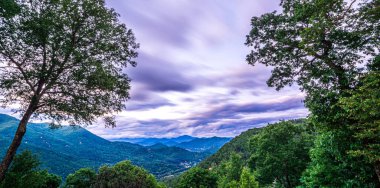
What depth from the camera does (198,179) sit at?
44.7 m

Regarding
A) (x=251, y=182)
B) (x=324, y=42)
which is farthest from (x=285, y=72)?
(x=251, y=182)

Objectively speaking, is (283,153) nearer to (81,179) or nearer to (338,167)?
(338,167)

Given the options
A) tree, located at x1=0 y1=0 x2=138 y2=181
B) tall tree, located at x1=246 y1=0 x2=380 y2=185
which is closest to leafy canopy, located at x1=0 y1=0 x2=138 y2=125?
tree, located at x1=0 y1=0 x2=138 y2=181

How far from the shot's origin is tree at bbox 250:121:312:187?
3086cm

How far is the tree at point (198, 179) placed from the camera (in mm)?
43906

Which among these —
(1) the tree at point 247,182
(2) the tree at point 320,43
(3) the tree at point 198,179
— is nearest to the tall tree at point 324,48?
(2) the tree at point 320,43

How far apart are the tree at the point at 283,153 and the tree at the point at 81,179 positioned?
89.3 ft

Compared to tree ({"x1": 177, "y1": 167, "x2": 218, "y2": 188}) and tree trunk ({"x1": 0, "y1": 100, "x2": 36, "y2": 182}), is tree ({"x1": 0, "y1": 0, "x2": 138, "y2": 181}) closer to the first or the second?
tree trunk ({"x1": 0, "y1": 100, "x2": 36, "y2": 182})

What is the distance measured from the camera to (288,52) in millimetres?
13555

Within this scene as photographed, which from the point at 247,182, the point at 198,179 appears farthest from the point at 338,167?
the point at 198,179

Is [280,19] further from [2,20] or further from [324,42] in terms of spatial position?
[2,20]

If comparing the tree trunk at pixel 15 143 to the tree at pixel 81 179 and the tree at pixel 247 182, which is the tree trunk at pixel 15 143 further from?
the tree at pixel 81 179

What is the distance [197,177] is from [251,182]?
27.2 metres

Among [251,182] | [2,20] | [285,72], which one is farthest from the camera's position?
[251,182]
